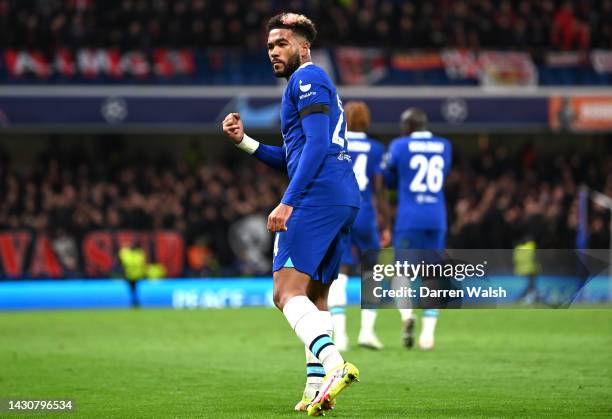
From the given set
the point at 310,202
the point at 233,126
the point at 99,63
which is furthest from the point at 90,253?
the point at 310,202

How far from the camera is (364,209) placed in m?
12.2

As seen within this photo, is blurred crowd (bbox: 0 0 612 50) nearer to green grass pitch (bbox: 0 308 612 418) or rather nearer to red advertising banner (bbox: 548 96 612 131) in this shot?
red advertising banner (bbox: 548 96 612 131)

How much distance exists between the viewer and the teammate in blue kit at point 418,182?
39.4 ft

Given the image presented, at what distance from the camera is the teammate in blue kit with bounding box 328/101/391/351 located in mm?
Answer: 11930

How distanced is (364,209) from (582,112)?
16.2 metres

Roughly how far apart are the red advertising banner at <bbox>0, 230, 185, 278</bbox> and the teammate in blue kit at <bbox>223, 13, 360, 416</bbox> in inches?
640

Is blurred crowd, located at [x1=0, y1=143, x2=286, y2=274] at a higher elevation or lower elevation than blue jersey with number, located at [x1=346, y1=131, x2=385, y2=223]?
higher

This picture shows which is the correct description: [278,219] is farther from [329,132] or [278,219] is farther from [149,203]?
[149,203]

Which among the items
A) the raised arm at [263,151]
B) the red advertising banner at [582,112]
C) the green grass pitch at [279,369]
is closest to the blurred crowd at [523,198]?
the red advertising banner at [582,112]

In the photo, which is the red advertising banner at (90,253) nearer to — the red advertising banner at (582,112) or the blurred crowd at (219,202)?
the blurred crowd at (219,202)

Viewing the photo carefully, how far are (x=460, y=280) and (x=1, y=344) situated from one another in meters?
6.99

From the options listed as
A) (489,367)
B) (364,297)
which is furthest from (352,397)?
(489,367)

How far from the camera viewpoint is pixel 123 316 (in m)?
18.4

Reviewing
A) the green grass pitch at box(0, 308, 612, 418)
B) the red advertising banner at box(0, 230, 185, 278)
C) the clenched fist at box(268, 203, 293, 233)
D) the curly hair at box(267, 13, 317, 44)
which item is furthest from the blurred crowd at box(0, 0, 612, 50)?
the clenched fist at box(268, 203, 293, 233)
